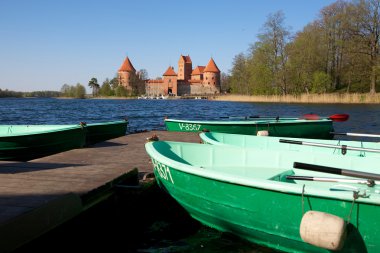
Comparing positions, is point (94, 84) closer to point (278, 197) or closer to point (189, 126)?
point (189, 126)

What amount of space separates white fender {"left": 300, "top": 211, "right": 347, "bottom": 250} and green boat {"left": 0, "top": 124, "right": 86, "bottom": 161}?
7.05 m

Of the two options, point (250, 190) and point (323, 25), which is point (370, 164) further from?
point (323, 25)

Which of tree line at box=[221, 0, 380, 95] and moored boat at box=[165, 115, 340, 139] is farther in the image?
tree line at box=[221, 0, 380, 95]

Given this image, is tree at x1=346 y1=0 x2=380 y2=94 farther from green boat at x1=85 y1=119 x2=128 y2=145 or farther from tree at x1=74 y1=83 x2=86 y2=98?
tree at x1=74 y1=83 x2=86 y2=98

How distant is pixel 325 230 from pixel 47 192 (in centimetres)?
322

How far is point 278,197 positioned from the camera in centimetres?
424

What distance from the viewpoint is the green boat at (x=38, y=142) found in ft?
28.4

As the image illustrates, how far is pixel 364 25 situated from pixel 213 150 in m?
45.2

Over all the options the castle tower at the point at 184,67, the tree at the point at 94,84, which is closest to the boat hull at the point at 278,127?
the castle tower at the point at 184,67

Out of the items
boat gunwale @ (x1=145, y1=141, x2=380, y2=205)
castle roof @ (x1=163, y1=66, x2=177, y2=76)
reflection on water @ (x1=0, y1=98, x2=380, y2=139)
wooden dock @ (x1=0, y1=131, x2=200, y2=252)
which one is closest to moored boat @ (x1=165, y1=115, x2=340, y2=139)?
wooden dock @ (x1=0, y1=131, x2=200, y2=252)

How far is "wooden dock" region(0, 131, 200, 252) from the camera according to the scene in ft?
11.9

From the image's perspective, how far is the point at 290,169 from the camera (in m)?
6.03

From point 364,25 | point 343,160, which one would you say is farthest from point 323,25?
point 343,160

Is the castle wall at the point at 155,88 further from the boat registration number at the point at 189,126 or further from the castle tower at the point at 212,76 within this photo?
the boat registration number at the point at 189,126
